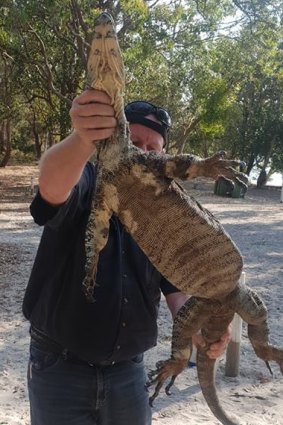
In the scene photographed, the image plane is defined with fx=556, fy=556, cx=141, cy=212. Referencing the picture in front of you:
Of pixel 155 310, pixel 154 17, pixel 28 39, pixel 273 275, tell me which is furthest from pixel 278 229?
pixel 155 310

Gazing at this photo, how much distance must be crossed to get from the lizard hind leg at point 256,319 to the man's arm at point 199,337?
0.15 meters

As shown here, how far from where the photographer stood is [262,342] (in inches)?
118

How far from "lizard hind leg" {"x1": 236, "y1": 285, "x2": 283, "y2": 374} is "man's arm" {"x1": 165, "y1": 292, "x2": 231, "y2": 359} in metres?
0.15

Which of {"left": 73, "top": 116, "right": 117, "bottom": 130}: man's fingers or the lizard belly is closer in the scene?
{"left": 73, "top": 116, "right": 117, "bottom": 130}: man's fingers

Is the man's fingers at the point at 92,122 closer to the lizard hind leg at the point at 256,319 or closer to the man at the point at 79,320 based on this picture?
the man at the point at 79,320

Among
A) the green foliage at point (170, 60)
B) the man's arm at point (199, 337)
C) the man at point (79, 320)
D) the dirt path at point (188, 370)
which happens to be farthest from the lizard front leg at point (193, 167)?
the green foliage at point (170, 60)

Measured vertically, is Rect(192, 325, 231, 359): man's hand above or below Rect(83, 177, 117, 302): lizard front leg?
below

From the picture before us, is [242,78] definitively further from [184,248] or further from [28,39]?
[184,248]

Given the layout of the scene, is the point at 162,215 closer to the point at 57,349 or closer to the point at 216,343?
the point at 57,349

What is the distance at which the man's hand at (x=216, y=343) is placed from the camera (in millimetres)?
2851

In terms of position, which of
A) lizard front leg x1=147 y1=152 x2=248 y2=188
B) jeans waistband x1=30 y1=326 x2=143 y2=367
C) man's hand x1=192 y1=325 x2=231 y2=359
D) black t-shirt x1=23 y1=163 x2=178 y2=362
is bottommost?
man's hand x1=192 y1=325 x2=231 y2=359

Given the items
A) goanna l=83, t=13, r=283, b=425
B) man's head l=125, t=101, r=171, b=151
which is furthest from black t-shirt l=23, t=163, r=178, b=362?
man's head l=125, t=101, r=171, b=151

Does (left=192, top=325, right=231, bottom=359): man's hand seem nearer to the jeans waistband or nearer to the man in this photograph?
the man

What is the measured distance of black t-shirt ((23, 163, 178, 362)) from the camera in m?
2.39
